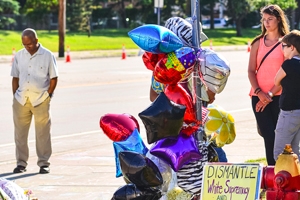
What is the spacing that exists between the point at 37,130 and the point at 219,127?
3.56 meters

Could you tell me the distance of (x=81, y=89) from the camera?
760 inches

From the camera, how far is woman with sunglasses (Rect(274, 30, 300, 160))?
645cm

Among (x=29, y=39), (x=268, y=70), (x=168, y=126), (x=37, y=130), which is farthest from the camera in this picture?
(x=37, y=130)

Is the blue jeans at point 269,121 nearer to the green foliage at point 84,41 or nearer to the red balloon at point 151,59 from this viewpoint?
the red balloon at point 151,59

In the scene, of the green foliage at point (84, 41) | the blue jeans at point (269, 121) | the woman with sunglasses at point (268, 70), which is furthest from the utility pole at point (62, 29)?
the blue jeans at point (269, 121)

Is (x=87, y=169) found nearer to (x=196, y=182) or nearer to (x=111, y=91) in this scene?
(x=196, y=182)

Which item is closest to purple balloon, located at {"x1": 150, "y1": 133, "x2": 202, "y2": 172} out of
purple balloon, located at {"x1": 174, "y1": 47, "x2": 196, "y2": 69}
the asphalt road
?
purple balloon, located at {"x1": 174, "y1": 47, "x2": 196, "y2": 69}

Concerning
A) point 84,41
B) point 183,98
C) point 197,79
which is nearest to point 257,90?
point 197,79

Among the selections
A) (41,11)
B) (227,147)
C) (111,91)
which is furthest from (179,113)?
(41,11)

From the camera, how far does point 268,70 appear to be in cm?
716

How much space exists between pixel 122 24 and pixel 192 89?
5750cm

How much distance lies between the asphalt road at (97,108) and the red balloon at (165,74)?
234cm

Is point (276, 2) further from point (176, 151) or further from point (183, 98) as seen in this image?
point (176, 151)

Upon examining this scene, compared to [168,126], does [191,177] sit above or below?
below
